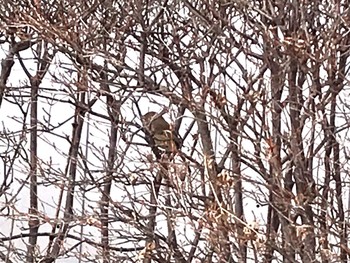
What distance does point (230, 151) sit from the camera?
2105 mm

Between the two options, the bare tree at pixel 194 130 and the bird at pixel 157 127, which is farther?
the bird at pixel 157 127

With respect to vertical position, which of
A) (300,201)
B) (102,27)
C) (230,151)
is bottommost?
(300,201)

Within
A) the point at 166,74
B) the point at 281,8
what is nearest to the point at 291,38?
the point at 281,8

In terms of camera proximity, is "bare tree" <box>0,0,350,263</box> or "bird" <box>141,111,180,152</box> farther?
"bird" <box>141,111,180,152</box>

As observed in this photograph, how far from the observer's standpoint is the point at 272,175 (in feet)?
6.32

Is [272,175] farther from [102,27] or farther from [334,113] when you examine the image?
[102,27]

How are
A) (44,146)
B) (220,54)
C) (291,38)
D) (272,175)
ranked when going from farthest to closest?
(44,146) → (220,54) → (272,175) → (291,38)

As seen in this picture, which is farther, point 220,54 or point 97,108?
point 97,108

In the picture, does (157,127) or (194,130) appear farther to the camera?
(194,130)

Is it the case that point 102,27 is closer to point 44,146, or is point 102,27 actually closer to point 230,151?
point 230,151

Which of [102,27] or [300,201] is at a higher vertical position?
[102,27]

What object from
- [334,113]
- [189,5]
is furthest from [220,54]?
[334,113]

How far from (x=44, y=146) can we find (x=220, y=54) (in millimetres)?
1094

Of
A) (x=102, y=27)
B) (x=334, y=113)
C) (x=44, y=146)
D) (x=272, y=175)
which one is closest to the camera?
(x=272, y=175)
